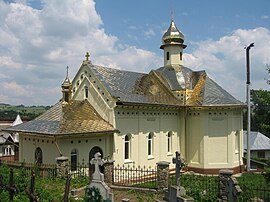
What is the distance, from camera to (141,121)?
73.5 ft

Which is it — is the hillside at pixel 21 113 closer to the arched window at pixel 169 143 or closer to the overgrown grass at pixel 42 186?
the arched window at pixel 169 143

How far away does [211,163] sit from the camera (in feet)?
80.0

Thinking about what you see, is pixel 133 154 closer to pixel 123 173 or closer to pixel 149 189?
pixel 123 173

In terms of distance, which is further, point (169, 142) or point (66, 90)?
point (169, 142)

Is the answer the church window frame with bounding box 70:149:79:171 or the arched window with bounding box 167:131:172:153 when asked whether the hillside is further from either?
the church window frame with bounding box 70:149:79:171

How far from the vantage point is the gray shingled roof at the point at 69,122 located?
18516 mm

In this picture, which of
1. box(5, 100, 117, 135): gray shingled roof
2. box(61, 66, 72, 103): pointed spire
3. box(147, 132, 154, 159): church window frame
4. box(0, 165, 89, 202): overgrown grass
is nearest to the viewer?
box(0, 165, 89, 202): overgrown grass

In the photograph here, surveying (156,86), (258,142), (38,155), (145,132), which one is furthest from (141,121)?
(258,142)

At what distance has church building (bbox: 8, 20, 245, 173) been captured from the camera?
19.4 meters

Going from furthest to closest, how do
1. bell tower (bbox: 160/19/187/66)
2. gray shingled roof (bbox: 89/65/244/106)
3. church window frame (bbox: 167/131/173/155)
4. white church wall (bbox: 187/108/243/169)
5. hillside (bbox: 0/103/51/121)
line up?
A: hillside (bbox: 0/103/51/121)
bell tower (bbox: 160/19/187/66)
church window frame (bbox: 167/131/173/155)
white church wall (bbox: 187/108/243/169)
gray shingled roof (bbox: 89/65/244/106)

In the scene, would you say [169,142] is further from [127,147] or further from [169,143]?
[127,147]

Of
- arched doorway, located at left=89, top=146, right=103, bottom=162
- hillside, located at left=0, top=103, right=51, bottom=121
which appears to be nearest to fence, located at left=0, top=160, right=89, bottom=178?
arched doorway, located at left=89, top=146, right=103, bottom=162

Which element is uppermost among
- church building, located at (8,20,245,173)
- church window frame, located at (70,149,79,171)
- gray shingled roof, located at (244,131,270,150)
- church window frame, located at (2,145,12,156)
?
church building, located at (8,20,245,173)

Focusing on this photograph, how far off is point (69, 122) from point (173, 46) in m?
13.9
